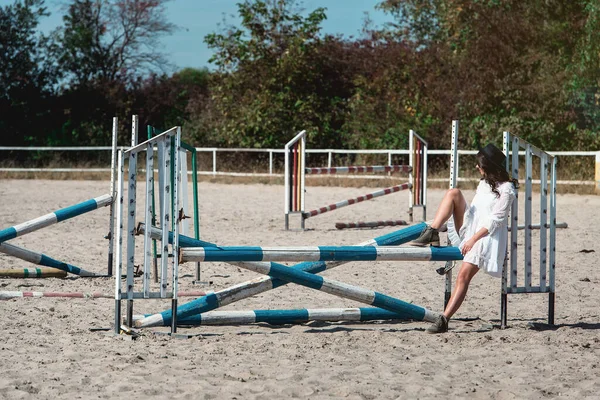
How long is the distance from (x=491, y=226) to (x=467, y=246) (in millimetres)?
208

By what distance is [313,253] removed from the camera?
6039mm

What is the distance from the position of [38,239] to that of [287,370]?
753cm

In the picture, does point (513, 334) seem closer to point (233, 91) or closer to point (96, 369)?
point (96, 369)

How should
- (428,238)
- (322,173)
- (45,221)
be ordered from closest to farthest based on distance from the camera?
(428,238), (45,221), (322,173)

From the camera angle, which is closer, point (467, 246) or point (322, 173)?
point (467, 246)

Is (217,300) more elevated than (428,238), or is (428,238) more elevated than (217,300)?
(428,238)

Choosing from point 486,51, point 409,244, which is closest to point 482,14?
point 486,51

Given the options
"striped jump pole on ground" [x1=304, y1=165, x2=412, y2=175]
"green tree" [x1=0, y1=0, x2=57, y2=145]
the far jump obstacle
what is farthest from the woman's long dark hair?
"green tree" [x1=0, y1=0, x2=57, y2=145]

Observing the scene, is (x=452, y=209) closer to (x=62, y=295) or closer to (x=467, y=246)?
(x=467, y=246)

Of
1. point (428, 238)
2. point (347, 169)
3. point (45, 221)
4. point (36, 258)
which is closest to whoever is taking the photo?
Result: point (428, 238)

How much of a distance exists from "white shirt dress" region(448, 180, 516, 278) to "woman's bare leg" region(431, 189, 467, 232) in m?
0.17

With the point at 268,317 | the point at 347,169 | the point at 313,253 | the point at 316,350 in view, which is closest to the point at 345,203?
the point at 347,169

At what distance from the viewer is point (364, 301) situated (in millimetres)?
6285

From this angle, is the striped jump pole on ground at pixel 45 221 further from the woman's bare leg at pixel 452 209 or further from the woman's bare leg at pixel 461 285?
the woman's bare leg at pixel 461 285
